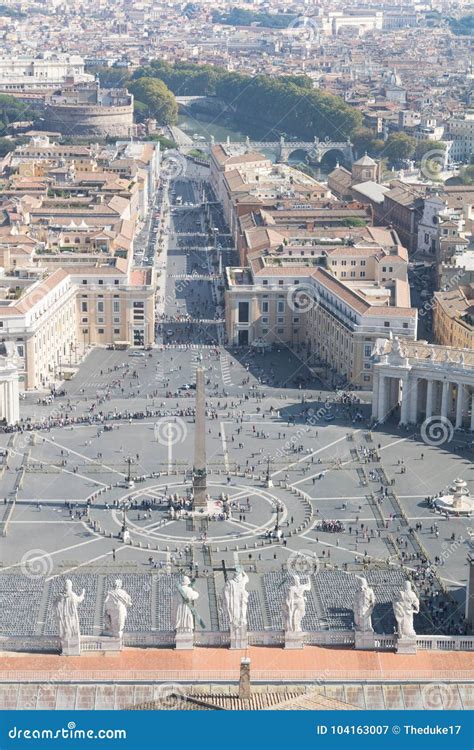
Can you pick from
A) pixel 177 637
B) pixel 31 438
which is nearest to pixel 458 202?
pixel 31 438

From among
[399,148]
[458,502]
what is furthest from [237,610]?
[399,148]

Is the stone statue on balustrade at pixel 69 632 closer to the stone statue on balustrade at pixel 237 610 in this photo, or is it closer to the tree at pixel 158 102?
the stone statue on balustrade at pixel 237 610

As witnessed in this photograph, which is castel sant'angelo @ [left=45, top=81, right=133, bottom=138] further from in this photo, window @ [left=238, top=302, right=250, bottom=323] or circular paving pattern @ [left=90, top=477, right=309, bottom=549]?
circular paving pattern @ [left=90, top=477, right=309, bottom=549]

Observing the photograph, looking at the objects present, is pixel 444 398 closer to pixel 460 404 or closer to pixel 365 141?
pixel 460 404

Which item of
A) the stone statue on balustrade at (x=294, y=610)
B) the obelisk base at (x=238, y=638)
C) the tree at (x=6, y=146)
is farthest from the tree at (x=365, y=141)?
the obelisk base at (x=238, y=638)

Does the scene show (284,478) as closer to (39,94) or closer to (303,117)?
(303,117)

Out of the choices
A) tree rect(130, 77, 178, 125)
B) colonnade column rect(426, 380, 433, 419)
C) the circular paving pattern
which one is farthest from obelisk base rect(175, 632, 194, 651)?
tree rect(130, 77, 178, 125)
